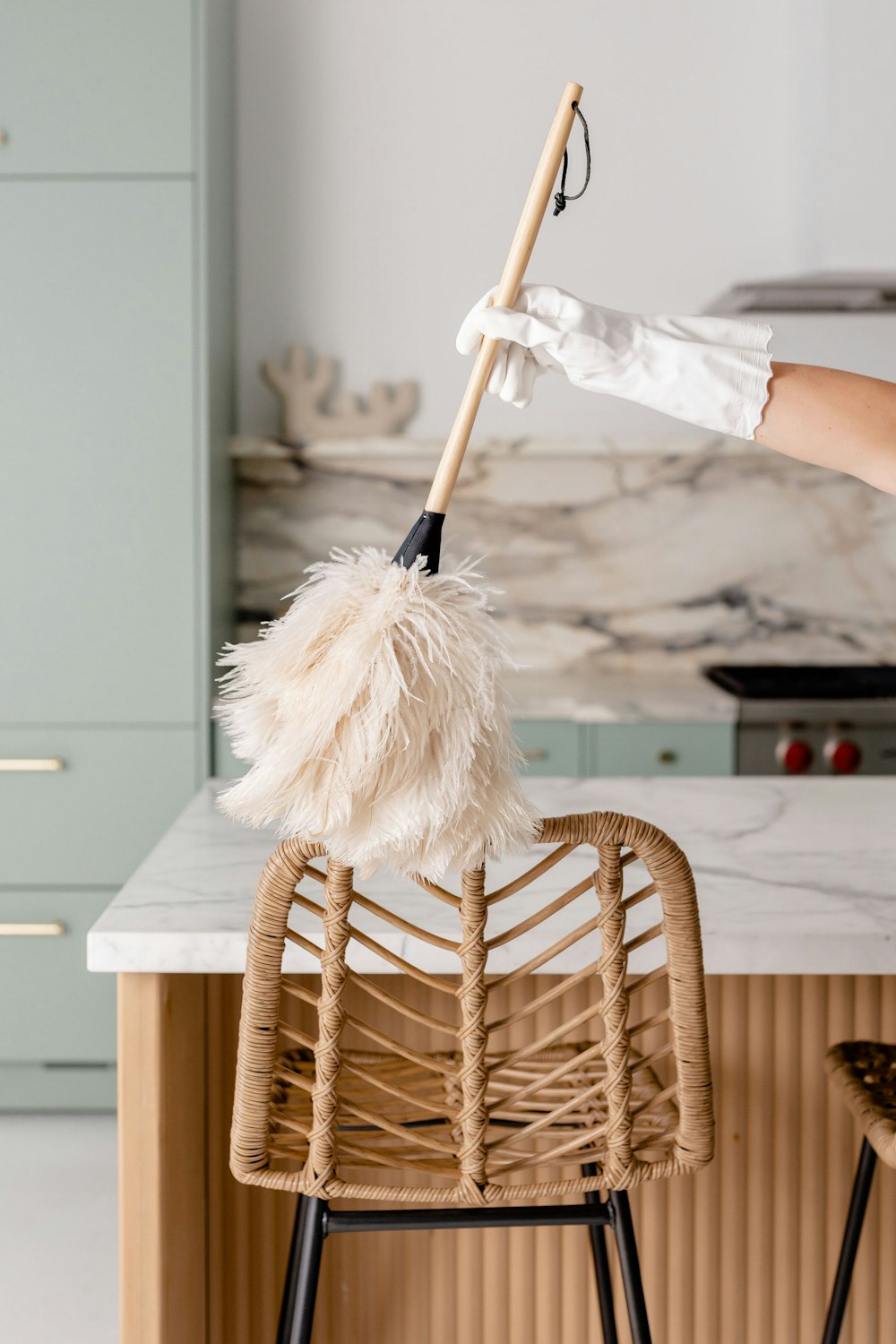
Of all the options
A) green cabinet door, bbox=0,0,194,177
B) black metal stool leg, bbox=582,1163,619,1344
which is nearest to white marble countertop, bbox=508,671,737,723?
black metal stool leg, bbox=582,1163,619,1344

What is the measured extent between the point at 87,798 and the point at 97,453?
2.37 feet

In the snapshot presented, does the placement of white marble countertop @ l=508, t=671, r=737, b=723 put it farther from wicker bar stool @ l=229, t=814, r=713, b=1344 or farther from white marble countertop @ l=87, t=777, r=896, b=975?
wicker bar stool @ l=229, t=814, r=713, b=1344

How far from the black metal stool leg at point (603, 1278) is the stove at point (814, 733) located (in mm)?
1368

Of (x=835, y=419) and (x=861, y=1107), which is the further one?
(x=861, y=1107)

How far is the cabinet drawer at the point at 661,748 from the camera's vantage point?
8.25 feet

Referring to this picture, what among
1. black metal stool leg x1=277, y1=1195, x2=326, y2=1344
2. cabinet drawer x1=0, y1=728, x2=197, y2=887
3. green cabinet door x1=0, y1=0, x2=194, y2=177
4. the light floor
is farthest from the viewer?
cabinet drawer x1=0, y1=728, x2=197, y2=887

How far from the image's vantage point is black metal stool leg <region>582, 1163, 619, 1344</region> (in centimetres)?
126

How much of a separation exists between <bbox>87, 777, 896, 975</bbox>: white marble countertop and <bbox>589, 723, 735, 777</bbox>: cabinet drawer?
2.52 feet

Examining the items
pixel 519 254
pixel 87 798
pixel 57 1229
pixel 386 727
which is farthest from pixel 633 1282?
pixel 87 798

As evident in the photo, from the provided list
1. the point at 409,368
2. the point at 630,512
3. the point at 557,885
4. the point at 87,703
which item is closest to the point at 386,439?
the point at 409,368

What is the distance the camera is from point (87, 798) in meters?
2.52

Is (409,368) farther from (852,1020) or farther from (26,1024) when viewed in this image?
(852,1020)

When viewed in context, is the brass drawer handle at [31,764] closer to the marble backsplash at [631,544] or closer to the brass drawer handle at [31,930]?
the brass drawer handle at [31,930]

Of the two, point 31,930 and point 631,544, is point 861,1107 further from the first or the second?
point 631,544
